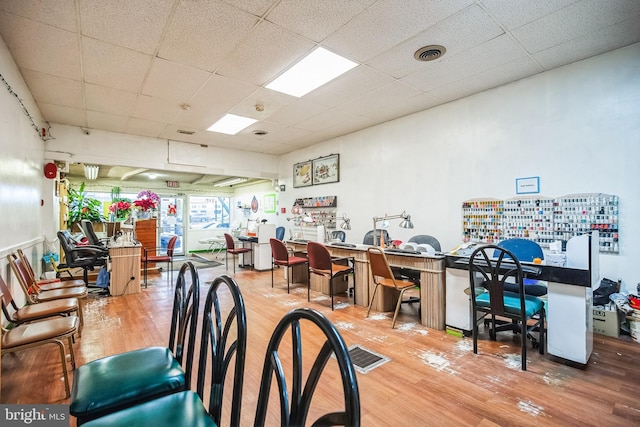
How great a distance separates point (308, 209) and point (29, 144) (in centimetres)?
457

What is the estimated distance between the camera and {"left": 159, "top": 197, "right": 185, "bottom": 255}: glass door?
10.0m

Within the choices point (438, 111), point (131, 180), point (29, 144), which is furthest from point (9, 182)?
point (131, 180)

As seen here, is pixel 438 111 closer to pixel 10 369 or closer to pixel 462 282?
pixel 462 282

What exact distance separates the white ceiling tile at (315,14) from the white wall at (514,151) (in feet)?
7.87

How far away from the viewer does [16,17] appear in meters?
2.31

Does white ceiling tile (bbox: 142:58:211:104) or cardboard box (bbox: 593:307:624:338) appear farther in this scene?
white ceiling tile (bbox: 142:58:211:104)

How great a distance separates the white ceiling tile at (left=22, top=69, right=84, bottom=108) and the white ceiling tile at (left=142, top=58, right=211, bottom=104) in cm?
81

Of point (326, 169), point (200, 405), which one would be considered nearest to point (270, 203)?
point (326, 169)

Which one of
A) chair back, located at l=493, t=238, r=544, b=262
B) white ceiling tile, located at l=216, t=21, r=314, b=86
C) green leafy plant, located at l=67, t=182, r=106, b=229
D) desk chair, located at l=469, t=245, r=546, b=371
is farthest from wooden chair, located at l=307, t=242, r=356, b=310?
green leafy plant, located at l=67, t=182, r=106, b=229

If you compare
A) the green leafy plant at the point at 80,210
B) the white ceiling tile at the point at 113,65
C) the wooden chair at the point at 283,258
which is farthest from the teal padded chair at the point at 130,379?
the green leafy plant at the point at 80,210

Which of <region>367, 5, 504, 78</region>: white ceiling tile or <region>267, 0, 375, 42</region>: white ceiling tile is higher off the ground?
<region>367, 5, 504, 78</region>: white ceiling tile

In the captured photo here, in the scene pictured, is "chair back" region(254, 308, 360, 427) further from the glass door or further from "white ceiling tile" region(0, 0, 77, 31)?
the glass door

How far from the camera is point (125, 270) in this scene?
464 centimetres

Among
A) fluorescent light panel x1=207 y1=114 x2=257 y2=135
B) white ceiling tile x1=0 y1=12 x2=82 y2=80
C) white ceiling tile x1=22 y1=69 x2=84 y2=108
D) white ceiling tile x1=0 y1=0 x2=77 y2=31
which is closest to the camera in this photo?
white ceiling tile x1=0 y1=0 x2=77 y2=31
